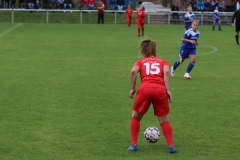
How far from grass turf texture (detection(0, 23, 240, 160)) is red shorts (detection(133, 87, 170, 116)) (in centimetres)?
72

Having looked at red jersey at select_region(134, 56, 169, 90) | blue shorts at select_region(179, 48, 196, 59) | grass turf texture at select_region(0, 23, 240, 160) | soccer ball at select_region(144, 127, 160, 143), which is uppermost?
red jersey at select_region(134, 56, 169, 90)

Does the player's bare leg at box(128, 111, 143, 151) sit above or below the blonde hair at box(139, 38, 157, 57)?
below

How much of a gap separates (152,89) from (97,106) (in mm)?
4503

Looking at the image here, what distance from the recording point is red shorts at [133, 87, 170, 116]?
847 cm

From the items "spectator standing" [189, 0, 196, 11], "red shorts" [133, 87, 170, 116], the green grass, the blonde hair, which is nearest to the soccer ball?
"red shorts" [133, 87, 170, 116]

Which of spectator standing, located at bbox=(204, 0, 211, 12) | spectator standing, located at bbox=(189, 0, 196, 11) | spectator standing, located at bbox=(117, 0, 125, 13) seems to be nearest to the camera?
spectator standing, located at bbox=(189, 0, 196, 11)

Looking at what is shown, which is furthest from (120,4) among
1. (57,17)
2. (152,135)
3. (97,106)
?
(152,135)

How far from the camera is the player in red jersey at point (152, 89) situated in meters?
8.50

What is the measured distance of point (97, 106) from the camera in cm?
1284

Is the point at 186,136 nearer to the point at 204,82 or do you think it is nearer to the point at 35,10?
the point at 204,82

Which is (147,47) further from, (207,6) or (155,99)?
(207,6)

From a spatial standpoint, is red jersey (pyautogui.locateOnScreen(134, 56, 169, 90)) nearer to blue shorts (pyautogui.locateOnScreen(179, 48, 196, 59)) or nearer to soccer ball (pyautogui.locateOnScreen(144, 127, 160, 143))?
soccer ball (pyautogui.locateOnScreen(144, 127, 160, 143))

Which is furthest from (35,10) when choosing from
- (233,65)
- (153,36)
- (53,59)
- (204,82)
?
(204,82)

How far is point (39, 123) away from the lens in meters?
11.0
